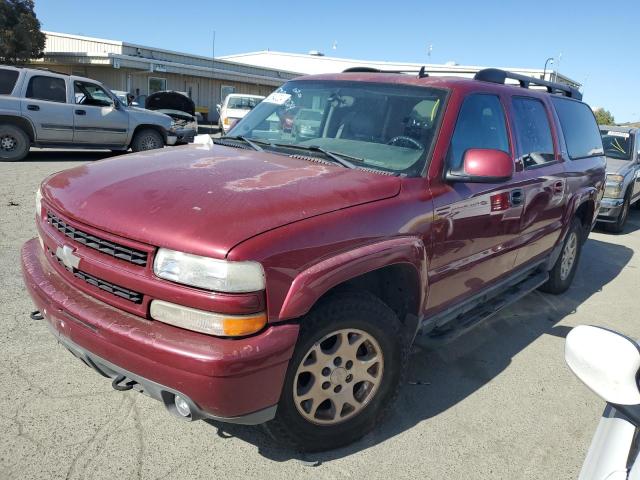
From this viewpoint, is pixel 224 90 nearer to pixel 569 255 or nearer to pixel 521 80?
pixel 569 255

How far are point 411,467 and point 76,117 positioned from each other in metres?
10.9

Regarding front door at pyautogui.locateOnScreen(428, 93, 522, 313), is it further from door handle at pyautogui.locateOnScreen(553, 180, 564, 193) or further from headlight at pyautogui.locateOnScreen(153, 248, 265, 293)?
headlight at pyautogui.locateOnScreen(153, 248, 265, 293)

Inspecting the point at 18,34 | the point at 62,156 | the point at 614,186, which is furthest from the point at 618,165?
the point at 18,34

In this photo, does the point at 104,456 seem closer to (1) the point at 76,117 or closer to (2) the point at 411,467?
(2) the point at 411,467

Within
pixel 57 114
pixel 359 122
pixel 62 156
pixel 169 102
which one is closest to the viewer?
pixel 359 122

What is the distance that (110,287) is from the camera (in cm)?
226

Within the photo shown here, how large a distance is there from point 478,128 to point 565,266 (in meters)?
2.61

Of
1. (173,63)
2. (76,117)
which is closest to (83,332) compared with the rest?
(76,117)

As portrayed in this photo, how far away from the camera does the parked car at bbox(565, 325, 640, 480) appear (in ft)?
4.14

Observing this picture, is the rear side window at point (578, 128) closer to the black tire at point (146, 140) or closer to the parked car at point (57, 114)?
the black tire at point (146, 140)

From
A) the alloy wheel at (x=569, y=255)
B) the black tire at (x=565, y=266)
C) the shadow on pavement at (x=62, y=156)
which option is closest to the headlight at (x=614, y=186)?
the black tire at (x=565, y=266)

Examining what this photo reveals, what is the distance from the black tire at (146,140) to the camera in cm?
1244

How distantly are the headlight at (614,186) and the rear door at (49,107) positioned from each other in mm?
10467

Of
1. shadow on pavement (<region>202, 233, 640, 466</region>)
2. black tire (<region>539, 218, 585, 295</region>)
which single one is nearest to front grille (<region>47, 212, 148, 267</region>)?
shadow on pavement (<region>202, 233, 640, 466</region>)
